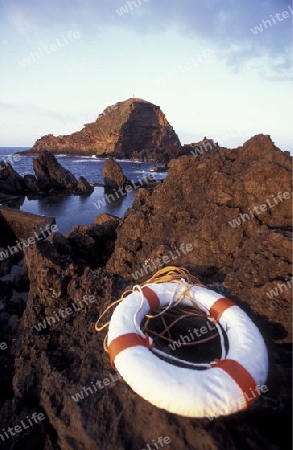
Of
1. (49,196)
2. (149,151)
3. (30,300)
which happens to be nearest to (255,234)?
(30,300)

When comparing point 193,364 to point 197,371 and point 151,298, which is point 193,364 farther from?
point 151,298

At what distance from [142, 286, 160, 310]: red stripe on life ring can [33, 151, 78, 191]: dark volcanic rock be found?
25.8m

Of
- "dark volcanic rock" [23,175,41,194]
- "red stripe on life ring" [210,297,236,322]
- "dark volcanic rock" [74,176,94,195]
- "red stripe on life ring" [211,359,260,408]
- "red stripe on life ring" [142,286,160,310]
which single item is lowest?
"red stripe on life ring" [211,359,260,408]

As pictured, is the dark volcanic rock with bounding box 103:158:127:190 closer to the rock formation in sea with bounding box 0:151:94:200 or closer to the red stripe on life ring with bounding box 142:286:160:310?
the rock formation in sea with bounding box 0:151:94:200

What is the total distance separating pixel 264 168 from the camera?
15.1 ft

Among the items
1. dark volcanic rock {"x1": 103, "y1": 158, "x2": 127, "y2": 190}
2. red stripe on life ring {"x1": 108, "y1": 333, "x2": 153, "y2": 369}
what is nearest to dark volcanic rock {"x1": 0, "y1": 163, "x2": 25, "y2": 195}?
dark volcanic rock {"x1": 103, "y1": 158, "x2": 127, "y2": 190}

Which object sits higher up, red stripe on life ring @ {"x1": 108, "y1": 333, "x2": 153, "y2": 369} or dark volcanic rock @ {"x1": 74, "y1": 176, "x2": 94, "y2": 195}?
dark volcanic rock @ {"x1": 74, "y1": 176, "x2": 94, "y2": 195}

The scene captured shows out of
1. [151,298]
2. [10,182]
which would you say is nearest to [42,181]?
[10,182]

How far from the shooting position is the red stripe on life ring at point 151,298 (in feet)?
10.9

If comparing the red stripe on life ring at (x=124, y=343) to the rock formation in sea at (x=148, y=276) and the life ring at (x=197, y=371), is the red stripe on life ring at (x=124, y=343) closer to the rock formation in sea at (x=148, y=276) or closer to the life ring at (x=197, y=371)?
the life ring at (x=197, y=371)

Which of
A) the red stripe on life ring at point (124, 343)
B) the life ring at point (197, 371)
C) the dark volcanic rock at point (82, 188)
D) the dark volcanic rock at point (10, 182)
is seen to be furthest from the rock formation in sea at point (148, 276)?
the dark volcanic rock at point (82, 188)

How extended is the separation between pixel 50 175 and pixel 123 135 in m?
58.1

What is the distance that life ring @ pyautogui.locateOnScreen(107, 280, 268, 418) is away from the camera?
→ 225cm

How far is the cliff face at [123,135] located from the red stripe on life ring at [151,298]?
74.8 m
